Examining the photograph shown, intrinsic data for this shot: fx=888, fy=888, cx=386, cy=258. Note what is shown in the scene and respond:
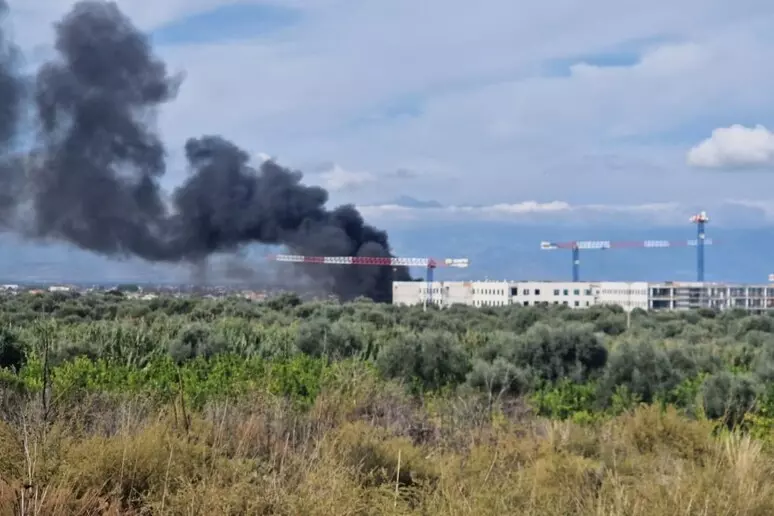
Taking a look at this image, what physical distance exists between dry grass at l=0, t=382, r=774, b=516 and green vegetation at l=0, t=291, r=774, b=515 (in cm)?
2

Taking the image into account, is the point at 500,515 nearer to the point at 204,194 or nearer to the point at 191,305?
the point at 191,305

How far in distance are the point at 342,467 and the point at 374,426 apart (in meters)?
2.57

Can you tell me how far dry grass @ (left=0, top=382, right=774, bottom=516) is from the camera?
464 centimetres

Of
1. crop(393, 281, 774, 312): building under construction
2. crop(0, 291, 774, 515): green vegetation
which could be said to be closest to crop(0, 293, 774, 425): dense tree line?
crop(0, 291, 774, 515): green vegetation

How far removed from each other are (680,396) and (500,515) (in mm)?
8127

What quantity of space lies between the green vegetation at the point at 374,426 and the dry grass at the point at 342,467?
0.8 inches

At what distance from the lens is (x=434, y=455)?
680 centimetres

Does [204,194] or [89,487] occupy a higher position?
[204,194]

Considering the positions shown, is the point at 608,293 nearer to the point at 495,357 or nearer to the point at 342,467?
the point at 495,357

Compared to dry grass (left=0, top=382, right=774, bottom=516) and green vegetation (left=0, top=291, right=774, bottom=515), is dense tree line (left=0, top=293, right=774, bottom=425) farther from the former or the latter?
dry grass (left=0, top=382, right=774, bottom=516)

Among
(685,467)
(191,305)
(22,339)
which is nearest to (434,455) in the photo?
(685,467)

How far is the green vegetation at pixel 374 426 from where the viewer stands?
15.9 feet

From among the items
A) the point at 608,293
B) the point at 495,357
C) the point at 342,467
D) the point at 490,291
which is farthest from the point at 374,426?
the point at 608,293

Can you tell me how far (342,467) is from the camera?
17.6ft
